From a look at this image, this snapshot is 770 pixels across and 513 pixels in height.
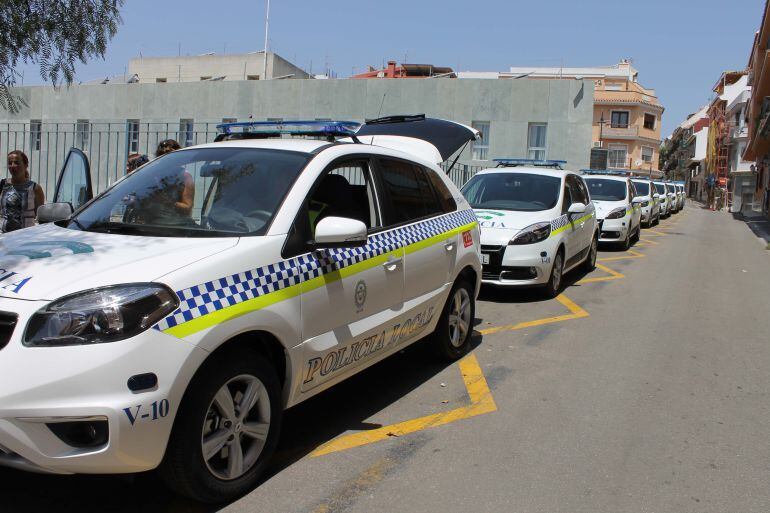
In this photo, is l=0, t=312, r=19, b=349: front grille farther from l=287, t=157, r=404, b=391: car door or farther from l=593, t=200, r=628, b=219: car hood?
l=593, t=200, r=628, b=219: car hood

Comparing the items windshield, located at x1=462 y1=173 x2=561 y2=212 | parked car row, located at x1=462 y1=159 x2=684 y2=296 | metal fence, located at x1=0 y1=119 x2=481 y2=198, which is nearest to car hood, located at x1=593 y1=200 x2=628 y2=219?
metal fence, located at x1=0 y1=119 x2=481 y2=198

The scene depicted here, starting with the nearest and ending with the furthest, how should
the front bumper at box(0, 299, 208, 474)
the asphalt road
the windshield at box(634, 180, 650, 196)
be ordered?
the front bumper at box(0, 299, 208, 474) → the asphalt road → the windshield at box(634, 180, 650, 196)

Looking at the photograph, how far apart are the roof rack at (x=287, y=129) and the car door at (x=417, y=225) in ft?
1.18

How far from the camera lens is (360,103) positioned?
1026 inches

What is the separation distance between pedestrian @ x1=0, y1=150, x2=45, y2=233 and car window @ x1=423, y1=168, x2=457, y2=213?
3.75 meters

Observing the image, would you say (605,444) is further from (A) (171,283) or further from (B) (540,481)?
(A) (171,283)

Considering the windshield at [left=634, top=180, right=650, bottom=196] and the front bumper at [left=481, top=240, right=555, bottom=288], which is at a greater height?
the windshield at [left=634, top=180, right=650, bottom=196]

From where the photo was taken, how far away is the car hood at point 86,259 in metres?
2.90

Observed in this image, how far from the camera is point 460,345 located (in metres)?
6.05

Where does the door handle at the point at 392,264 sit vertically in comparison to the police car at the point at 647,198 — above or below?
below

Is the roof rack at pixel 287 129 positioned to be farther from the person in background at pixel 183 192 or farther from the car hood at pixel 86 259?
the car hood at pixel 86 259

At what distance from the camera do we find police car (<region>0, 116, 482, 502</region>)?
2746 millimetres

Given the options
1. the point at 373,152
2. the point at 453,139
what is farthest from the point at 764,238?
the point at 373,152

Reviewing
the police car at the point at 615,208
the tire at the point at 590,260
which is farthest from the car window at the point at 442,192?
the police car at the point at 615,208
